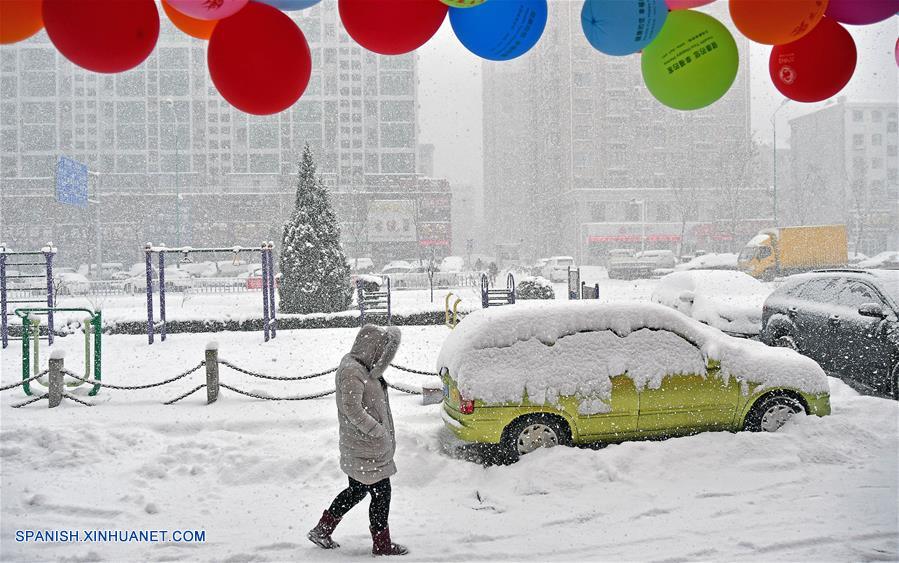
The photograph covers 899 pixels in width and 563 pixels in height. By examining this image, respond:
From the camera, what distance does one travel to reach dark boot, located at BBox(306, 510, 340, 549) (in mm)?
4758

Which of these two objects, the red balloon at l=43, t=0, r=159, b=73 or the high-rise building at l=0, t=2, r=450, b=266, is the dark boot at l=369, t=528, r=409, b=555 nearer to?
the red balloon at l=43, t=0, r=159, b=73

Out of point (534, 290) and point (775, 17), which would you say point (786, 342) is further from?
point (534, 290)

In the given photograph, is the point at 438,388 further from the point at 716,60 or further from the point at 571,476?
the point at 716,60

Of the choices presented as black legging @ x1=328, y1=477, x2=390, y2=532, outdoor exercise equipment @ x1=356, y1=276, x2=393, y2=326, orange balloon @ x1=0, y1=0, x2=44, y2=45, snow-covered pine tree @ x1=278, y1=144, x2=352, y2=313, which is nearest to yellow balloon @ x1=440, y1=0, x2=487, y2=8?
orange balloon @ x1=0, y1=0, x2=44, y2=45

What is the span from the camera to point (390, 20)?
344 cm

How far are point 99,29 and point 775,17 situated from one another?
3449 mm

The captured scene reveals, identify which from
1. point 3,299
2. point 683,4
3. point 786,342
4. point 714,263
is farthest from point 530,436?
point 714,263

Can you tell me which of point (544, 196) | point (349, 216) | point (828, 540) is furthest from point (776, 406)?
point (544, 196)

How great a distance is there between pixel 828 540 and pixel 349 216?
53.0 metres

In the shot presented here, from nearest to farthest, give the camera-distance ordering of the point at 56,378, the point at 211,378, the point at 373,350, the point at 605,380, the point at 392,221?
the point at 373,350, the point at 605,380, the point at 56,378, the point at 211,378, the point at 392,221

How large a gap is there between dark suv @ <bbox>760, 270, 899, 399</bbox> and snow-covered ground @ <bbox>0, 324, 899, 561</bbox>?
3.53ft

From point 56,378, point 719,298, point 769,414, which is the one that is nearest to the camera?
point 769,414

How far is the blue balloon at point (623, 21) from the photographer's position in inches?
137

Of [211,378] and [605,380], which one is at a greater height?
[605,380]
